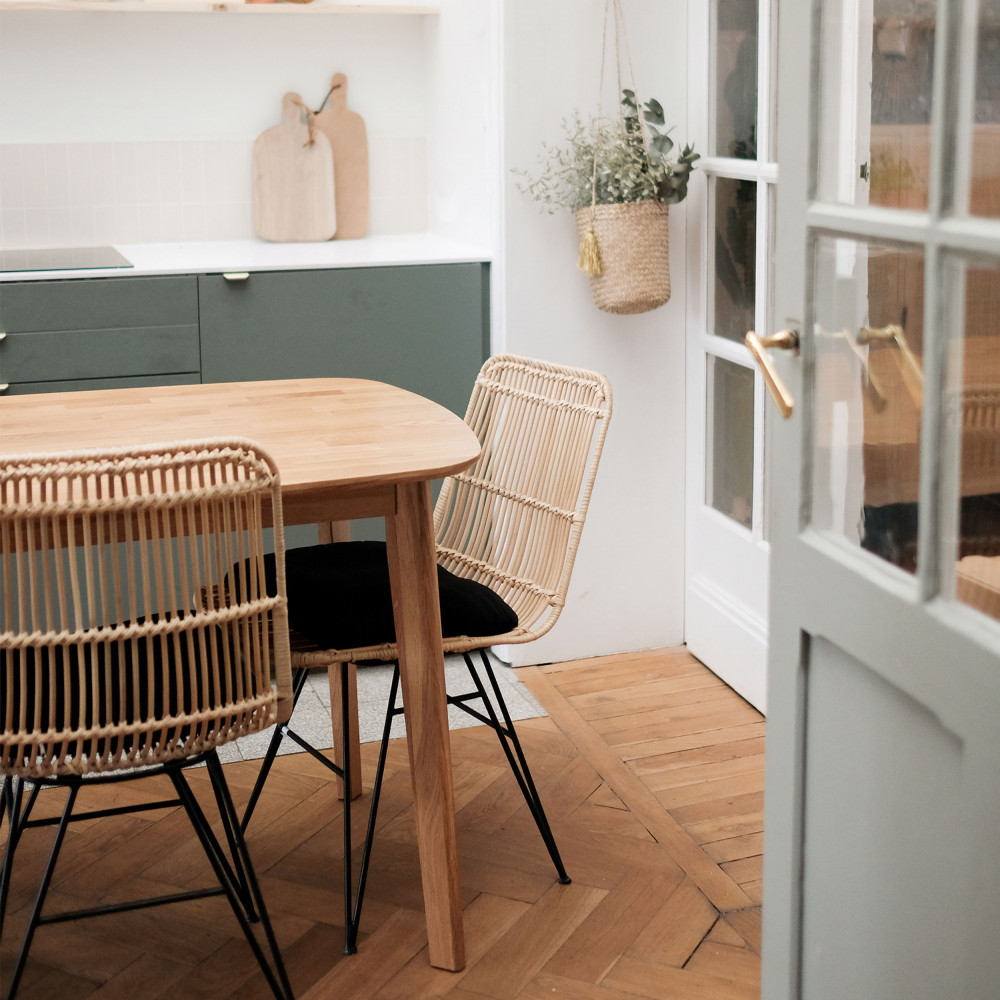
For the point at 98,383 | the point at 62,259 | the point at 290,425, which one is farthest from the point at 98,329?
the point at 290,425

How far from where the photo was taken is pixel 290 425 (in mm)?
2326

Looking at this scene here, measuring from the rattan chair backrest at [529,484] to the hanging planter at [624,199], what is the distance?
0.56 metres

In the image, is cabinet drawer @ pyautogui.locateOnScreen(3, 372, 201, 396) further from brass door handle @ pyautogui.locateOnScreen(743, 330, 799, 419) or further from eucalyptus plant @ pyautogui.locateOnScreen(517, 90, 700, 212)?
brass door handle @ pyautogui.locateOnScreen(743, 330, 799, 419)

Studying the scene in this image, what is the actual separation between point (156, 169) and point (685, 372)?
1.69m

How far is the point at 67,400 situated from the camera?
8.46 feet

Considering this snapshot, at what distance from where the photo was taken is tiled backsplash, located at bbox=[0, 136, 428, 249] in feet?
12.5

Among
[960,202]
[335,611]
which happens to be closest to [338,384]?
[335,611]

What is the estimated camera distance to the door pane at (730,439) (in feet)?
10.7

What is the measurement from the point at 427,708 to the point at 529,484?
1.84 feet

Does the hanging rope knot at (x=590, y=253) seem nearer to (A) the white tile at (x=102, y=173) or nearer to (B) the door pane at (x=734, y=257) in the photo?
(B) the door pane at (x=734, y=257)

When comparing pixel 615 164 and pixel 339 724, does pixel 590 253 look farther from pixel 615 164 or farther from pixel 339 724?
pixel 339 724

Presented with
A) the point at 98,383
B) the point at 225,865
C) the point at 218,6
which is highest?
the point at 218,6

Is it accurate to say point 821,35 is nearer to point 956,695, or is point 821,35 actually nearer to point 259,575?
point 956,695

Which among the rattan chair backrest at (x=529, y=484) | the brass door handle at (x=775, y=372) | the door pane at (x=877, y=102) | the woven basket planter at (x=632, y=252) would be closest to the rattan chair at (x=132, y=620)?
the rattan chair backrest at (x=529, y=484)
